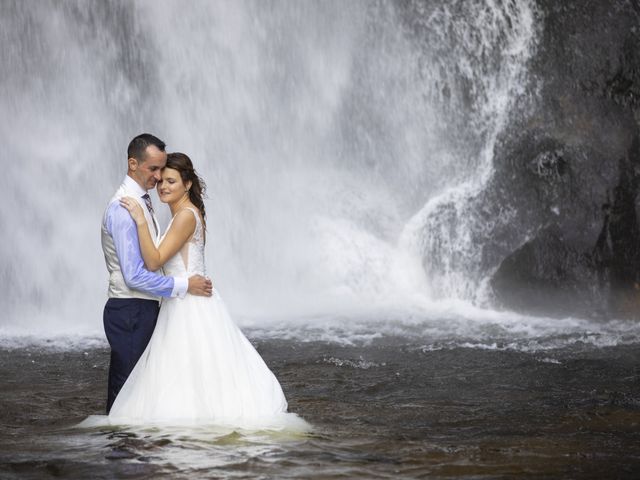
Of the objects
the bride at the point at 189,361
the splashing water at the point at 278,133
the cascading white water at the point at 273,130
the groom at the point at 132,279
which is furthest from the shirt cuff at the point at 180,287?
the cascading white water at the point at 273,130

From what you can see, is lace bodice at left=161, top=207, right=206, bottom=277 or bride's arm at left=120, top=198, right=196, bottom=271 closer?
bride's arm at left=120, top=198, right=196, bottom=271

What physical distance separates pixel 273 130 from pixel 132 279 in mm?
12786

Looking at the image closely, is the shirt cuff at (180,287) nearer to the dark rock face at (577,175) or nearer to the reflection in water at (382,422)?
the reflection in water at (382,422)

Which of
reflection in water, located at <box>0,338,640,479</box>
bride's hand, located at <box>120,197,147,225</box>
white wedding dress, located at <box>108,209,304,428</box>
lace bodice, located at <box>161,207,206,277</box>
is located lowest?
reflection in water, located at <box>0,338,640,479</box>

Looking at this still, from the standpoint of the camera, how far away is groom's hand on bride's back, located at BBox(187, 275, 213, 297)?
6.32 meters

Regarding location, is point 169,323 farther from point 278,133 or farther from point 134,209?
point 278,133

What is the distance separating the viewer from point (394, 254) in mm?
16812

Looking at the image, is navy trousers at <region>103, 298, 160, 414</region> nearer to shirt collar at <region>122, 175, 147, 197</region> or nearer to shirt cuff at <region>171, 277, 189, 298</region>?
shirt cuff at <region>171, 277, 189, 298</region>

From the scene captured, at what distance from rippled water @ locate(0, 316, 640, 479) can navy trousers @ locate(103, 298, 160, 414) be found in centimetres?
38

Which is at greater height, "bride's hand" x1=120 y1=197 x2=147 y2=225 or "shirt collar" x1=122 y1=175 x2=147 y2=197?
"shirt collar" x1=122 y1=175 x2=147 y2=197

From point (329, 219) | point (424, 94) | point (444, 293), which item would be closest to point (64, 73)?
point (329, 219)

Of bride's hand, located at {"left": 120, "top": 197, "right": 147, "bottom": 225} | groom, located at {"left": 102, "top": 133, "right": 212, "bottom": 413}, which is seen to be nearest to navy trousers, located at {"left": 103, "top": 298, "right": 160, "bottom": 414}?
groom, located at {"left": 102, "top": 133, "right": 212, "bottom": 413}

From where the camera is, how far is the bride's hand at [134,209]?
596 cm

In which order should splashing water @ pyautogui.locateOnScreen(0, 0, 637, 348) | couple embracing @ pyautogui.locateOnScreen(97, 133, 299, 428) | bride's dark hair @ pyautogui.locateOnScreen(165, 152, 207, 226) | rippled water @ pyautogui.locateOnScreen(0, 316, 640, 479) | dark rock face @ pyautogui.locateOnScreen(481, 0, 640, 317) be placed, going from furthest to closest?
splashing water @ pyautogui.locateOnScreen(0, 0, 637, 348)
dark rock face @ pyautogui.locateOnScreen(481, 0, 640, 317)
bride's dark hair @ pyautogui.locateOnScreen(165, 152, 207, 226)
couple embracing @ pyautogui.locateOnScreen(97, 133, 299, 428)
rippled water @ pyautogui.locateOnScreen(0, 316, 640, 479)
